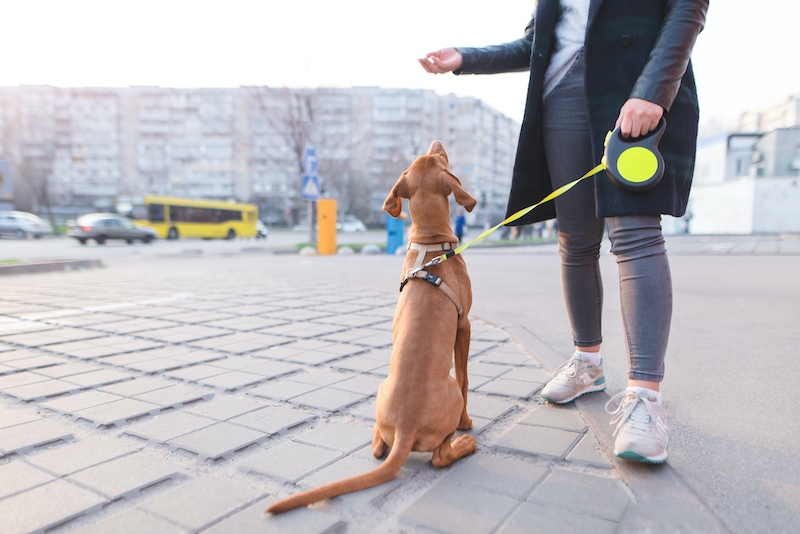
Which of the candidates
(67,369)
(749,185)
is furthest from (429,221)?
(749,185)

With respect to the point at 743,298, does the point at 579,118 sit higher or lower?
higher

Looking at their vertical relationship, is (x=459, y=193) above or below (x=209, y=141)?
below

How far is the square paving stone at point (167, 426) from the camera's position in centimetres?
203

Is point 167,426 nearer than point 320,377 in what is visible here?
Yes


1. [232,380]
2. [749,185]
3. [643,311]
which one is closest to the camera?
[643,311]

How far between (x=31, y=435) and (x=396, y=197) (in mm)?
1669

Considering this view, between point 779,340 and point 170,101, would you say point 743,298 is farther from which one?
point 170,101

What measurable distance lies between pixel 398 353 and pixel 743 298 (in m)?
5.09

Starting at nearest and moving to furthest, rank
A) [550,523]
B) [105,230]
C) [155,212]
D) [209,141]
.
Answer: [550,523]
[105,230]
[155,212]
[209,141]

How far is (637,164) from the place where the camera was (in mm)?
1817

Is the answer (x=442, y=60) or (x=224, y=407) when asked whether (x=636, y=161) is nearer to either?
(x=442, y=60)

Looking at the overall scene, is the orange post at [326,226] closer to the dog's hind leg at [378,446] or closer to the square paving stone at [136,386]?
the square paving stone at [136,386]

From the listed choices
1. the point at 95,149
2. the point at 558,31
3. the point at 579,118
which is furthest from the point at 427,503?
the point at 95,149

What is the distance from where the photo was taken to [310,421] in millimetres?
2170
